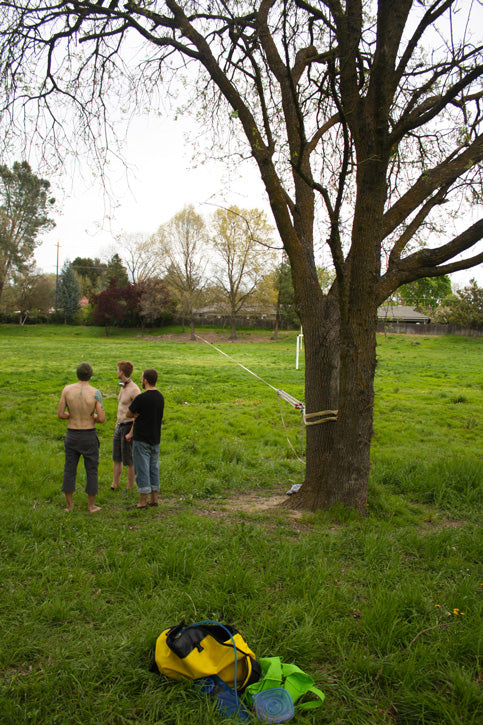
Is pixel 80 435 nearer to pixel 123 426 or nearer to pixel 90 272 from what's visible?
pixel 123 426

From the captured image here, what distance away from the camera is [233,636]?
257cm

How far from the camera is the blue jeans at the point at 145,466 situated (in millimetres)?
5430

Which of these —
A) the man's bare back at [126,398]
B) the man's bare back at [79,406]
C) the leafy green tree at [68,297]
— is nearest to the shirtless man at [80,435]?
the man's bare back at [79,406]

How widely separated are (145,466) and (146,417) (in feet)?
1.88

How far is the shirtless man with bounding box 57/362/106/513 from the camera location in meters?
5.30

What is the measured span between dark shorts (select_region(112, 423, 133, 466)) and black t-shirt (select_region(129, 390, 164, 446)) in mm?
716

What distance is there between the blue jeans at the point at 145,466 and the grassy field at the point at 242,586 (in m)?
0.31

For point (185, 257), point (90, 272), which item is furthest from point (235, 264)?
point (90, 272)

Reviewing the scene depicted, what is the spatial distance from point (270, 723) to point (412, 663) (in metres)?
0.88

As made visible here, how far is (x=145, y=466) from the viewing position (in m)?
5.43

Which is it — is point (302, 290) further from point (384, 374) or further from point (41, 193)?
point (384, 374)

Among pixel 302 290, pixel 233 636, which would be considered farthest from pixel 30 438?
pixel 233 636

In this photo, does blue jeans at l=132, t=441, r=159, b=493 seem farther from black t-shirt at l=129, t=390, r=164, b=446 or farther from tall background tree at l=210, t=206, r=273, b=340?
tall background tree at l=210, t=206, r=273, b=340

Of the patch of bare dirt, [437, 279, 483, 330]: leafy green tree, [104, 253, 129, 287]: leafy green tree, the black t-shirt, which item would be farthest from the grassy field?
[104, 253, 129, 287]: leafy green tree
